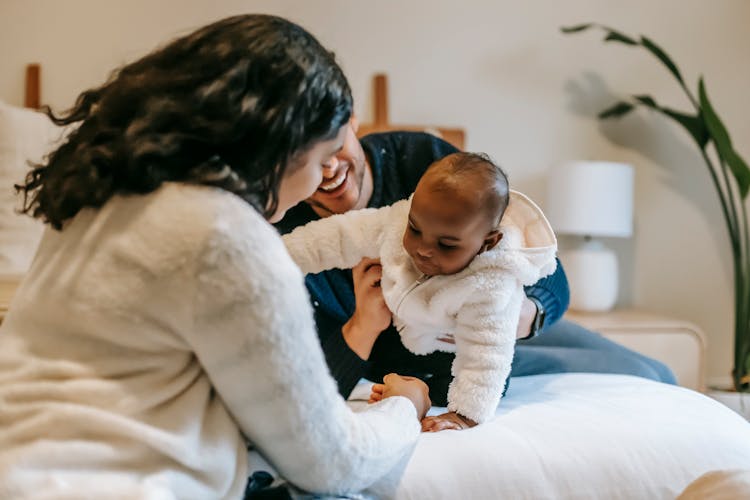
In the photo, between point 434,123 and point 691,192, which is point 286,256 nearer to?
point 434,123

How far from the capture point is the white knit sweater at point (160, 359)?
669mm

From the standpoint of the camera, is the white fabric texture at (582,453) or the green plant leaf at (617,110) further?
the green plant leaf at (617,110)

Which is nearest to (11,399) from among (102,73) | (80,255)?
(80,255)

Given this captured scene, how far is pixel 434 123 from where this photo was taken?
2996 mm

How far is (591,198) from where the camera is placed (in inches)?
107

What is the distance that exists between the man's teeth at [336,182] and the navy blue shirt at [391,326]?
0.30 ft

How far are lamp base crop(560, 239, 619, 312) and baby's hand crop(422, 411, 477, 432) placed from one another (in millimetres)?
1886

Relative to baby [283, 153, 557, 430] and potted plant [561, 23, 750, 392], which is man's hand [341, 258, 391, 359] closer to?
baby [283, 153, 557, 430]

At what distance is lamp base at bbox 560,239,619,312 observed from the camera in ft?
9.25

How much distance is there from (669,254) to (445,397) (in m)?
2.23

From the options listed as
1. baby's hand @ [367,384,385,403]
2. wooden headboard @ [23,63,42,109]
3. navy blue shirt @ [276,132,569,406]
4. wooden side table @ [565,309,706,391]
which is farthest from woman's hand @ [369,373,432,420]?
wooden headboard @ [23,63,42,109]

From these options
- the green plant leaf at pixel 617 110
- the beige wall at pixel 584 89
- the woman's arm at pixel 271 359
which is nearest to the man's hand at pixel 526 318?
the woman's arm at pixel 271 359

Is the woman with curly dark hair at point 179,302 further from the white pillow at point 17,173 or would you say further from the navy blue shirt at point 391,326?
the white pillow at point 17,173

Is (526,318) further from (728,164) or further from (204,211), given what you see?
(728,164)
